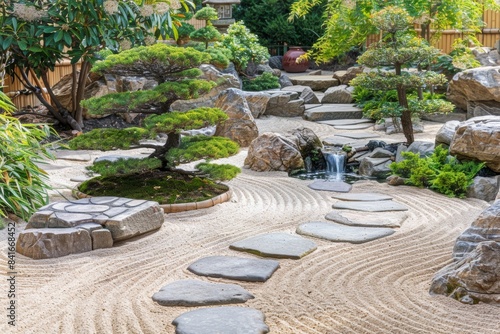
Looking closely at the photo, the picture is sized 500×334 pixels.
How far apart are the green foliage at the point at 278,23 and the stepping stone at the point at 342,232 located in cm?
1230

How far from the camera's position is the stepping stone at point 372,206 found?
6.28m

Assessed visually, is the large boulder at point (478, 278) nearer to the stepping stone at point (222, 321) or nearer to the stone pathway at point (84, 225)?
the stepping stone at point (222, 321)

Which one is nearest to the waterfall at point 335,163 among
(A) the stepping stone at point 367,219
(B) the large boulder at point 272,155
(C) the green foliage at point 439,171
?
(B) the large boulder at point 272,155

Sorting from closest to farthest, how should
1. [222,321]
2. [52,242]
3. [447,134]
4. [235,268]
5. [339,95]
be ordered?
1. [222,321]
2. [235,268]
3. [52,242]
4. [447,134]
5. [339,95]

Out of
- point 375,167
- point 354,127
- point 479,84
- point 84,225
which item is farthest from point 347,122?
point 84,225

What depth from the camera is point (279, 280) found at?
14.1 feet

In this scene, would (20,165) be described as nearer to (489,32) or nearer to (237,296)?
(237,296)

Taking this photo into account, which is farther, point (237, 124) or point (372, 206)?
point (237, 124)

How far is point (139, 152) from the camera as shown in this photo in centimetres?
924

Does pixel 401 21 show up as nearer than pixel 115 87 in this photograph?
Yes

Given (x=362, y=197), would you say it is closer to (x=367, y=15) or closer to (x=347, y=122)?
(x=367, y=15)

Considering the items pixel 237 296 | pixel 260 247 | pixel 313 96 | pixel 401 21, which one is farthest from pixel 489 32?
pixel 237 296

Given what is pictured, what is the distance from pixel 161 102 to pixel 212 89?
5154 millimetres

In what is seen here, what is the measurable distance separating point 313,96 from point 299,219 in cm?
776
